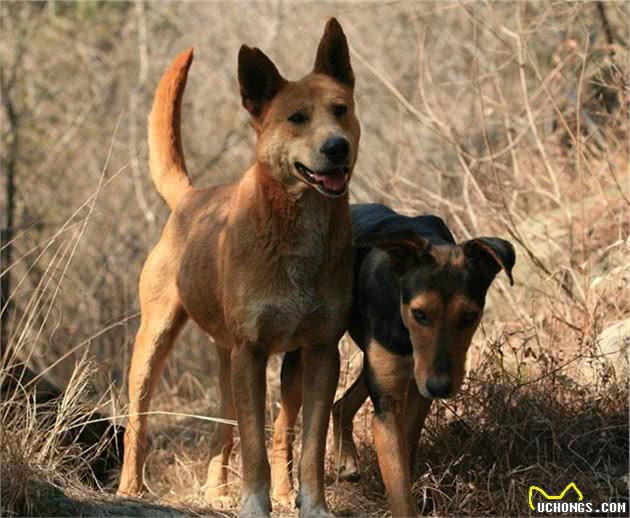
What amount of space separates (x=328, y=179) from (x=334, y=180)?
3 cm

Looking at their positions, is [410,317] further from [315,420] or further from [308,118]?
[308,118]

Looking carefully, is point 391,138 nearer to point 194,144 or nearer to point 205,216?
point 194,144

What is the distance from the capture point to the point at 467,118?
1141 cm

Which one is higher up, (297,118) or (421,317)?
(297,118)

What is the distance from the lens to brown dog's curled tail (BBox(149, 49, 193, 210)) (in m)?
6.93

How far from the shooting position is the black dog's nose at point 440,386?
190 inches

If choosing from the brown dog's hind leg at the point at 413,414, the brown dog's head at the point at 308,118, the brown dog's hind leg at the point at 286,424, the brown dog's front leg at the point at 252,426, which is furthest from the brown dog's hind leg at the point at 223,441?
the brown dog's head at the point at 308,118

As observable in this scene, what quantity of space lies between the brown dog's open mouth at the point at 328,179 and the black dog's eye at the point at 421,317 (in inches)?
28.6

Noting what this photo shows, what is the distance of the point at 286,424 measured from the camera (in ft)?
20.5

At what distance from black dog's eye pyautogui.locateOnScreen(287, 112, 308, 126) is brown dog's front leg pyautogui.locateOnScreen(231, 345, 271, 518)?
109 centimetres

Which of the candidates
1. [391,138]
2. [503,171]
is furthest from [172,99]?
[391,138]

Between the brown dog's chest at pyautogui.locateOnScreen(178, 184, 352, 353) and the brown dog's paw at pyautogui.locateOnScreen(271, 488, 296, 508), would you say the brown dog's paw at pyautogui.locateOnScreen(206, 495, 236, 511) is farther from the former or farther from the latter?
the brown dog's chest at pyautogui.locateOnScreen(178, 184, 352, 353)

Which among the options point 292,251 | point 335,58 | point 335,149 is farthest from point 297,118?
point 292,251

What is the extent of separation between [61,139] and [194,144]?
1482 millimetres
